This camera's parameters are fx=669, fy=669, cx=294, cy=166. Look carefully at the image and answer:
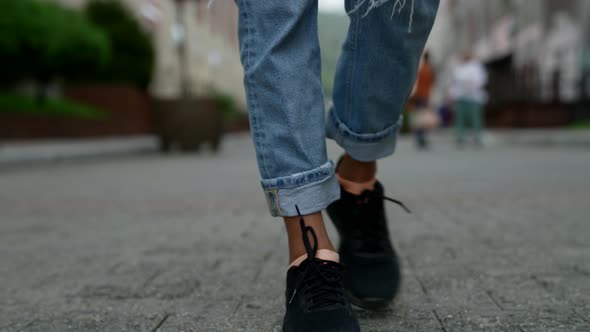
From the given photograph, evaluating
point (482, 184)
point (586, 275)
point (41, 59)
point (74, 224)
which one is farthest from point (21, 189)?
point (41, 59)

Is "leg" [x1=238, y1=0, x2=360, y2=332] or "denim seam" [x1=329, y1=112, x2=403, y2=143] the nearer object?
"leg" [x1=238, y1=0, x2=360, y2=332]

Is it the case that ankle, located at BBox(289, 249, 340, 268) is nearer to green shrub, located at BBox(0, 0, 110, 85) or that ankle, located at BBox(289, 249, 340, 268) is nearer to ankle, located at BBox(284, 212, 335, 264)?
ankle, located at BBox(284, 212, 335, 264)

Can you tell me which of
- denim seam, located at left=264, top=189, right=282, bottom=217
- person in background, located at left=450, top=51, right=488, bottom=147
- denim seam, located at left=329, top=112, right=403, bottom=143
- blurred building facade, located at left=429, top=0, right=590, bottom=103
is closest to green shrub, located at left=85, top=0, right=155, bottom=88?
person in background, located at left=450, top=51, right=488, bottom=147

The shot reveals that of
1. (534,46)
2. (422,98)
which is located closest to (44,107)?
(422,98)

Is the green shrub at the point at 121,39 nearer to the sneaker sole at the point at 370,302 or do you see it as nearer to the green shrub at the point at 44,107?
the green shrub at the point at 44,107

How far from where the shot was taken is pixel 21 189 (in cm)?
528

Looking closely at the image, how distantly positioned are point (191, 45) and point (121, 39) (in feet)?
34.8

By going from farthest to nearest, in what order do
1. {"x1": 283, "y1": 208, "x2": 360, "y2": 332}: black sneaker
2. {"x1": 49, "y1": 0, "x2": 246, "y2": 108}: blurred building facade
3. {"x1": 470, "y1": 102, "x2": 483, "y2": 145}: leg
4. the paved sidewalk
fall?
{"x1": 49, "y1": 0, "x2": 246, "y2": 108}: blurred building facade → {"x1": 470, "y1": 102, "x2": 483, "y2": 145}: leg → the paved sidewalk → {"x1": 283, "y1": 208, "x2": 360, "y2": 332}: black sneaker

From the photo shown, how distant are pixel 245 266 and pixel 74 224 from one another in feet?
4.87

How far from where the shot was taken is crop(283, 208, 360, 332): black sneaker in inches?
52.9

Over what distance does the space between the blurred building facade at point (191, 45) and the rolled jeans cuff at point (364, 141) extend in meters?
10.3

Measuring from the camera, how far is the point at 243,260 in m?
2.26

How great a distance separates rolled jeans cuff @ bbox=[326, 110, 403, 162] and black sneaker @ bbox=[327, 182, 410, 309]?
0.10 metres

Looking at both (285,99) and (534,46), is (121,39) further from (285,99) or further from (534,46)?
(285,99)
